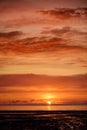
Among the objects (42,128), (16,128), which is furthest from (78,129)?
(16,128)

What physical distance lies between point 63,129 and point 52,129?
3.70 ft

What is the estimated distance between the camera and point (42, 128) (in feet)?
108

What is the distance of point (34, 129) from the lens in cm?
3198

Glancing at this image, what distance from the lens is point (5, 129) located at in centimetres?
3147

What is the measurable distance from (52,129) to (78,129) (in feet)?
8.65

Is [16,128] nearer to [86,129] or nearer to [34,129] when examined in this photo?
[34,129]

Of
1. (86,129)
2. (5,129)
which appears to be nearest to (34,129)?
(5,129)

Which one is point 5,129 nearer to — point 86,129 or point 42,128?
point 42,128

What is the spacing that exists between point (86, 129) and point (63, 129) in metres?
2.30

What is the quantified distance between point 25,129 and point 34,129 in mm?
930

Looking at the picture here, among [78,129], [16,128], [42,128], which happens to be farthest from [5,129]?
[78,129]

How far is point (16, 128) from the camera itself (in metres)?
32.8

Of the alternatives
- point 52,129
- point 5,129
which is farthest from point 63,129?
point 5,129

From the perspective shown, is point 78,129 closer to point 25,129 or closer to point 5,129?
point 25,129
